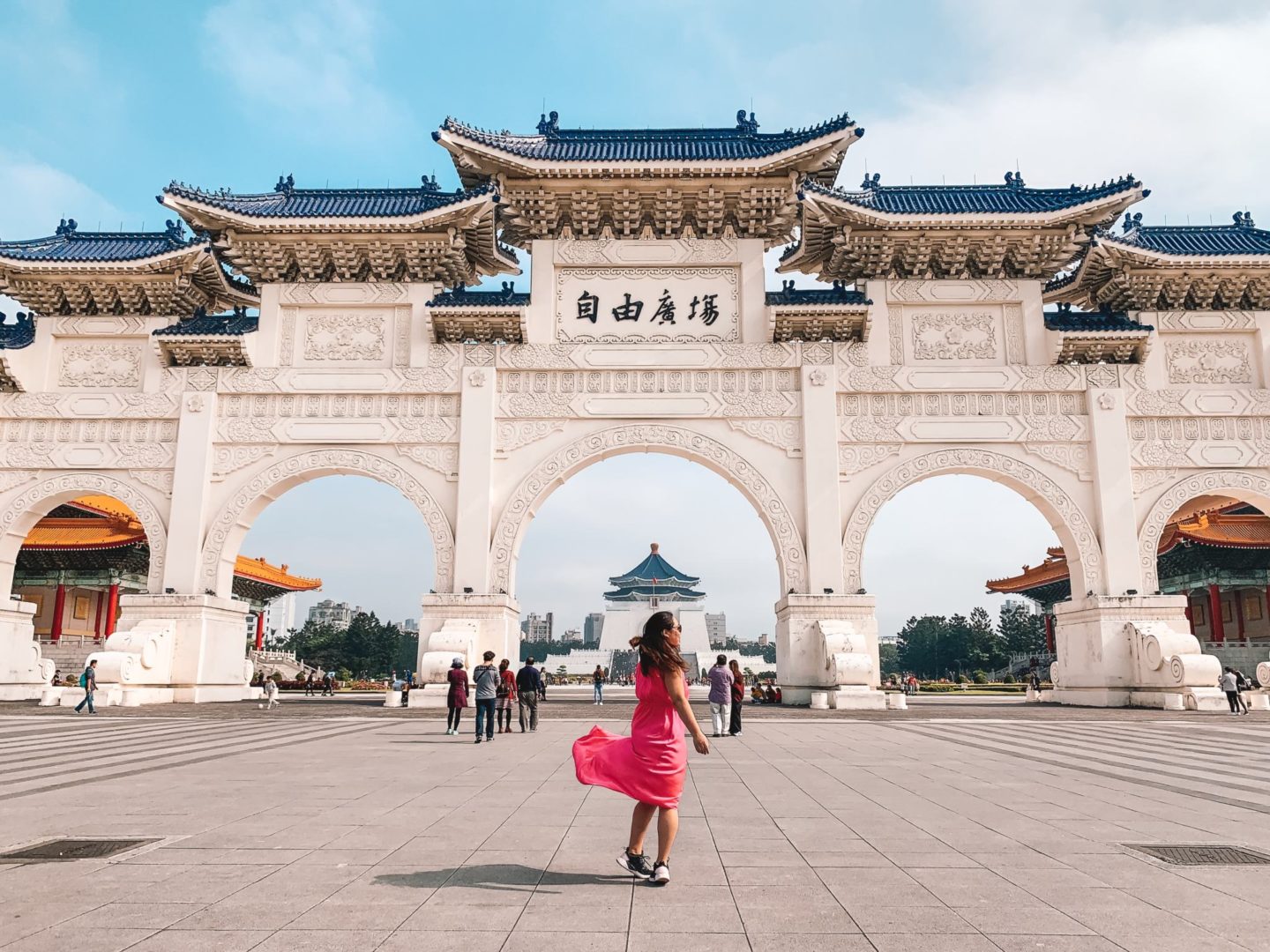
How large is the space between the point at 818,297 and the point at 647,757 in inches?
597

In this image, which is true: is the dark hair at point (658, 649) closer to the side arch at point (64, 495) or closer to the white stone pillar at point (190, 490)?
the white stone pillar at point (190, 490)

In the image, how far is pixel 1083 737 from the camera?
10.8m

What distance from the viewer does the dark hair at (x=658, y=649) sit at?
13.2ft

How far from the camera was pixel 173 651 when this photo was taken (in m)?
17.1

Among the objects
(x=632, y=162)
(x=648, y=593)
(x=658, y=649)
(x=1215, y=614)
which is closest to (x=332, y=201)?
(x=632, y=162)

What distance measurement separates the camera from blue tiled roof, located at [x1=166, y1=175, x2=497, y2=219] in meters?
17.7

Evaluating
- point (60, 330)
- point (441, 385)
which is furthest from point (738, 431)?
point (60, 330)

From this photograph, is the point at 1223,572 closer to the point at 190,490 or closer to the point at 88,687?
the point at 190,490

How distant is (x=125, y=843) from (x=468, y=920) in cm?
227

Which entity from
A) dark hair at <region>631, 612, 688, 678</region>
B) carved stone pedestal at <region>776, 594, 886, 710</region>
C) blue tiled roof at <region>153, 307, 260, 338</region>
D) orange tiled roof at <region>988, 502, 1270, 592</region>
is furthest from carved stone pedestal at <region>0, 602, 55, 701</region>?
orange tiled roof at <region>988, 502, 1270, 592</region>

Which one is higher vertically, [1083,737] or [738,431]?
[738,431]

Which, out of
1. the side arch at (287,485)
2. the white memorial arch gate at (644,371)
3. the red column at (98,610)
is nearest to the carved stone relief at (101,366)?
the white memorial arch gate at (644,371)

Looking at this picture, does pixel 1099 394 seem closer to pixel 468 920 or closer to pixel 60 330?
pixel 468 920

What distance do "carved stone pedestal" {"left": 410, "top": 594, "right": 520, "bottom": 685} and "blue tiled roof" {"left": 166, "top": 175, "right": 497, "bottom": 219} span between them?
7592 mm
